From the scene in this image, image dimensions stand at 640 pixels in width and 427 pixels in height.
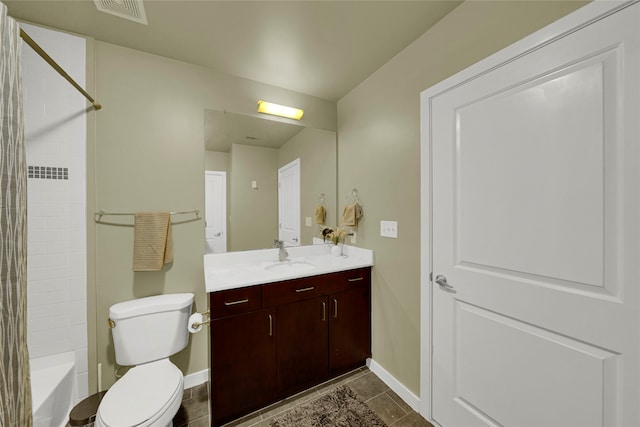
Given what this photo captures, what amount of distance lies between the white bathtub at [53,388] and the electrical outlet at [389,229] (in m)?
2.19

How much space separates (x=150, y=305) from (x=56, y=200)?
87cm

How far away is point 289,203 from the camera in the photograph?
7.50 ft

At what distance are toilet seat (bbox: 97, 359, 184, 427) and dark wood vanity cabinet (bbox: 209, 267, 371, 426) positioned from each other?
0.23 metres

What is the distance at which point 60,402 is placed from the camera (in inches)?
55.7

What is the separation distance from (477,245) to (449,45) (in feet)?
3.79

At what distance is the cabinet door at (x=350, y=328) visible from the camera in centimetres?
182

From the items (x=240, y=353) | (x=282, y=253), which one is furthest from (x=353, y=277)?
(x=240, y=353)

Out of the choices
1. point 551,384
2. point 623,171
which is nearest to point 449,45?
point 623,171

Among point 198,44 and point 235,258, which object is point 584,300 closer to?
point 235,258

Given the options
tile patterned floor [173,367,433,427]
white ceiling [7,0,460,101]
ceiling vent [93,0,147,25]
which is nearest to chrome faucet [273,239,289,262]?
tile patterned floor [173,367,433,427]

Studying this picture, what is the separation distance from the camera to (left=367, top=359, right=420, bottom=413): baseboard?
1612 millimetres

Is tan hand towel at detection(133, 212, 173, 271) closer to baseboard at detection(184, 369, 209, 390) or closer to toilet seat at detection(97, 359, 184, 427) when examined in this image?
toilet seat at detection(97, 359, 184, 427)

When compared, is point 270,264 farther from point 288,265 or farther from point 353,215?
point 353,215

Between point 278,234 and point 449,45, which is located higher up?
point 449,45
